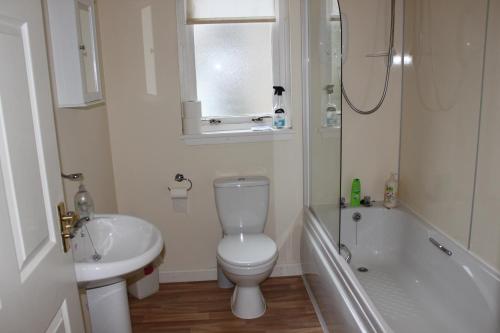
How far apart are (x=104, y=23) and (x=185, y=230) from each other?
4.96 feet

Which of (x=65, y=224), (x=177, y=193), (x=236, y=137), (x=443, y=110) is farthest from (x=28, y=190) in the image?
(x=443, y=110)

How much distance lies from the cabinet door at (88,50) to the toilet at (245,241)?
106cm

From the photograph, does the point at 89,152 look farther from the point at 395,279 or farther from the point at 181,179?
the point at 395,279

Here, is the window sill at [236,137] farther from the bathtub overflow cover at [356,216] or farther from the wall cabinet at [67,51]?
the wall cabinet at [67,51]

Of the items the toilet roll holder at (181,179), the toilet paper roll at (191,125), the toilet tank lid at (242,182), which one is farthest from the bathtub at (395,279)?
the toilet paper roll at (191,125)

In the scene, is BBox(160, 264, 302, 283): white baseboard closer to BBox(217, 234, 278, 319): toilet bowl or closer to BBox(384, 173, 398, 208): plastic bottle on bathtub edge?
BBox(217, 234, 278, 319): toilet bowl

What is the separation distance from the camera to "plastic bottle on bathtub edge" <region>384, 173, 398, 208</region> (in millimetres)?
2963

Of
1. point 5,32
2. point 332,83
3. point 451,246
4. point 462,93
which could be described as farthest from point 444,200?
point 5,32

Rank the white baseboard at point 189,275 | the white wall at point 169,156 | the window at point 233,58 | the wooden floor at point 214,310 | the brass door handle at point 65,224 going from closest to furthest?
1. the brass door handle at point 65,224
2. the wooden floor at point 214,310
3. the white wall at point 169,156
4. the window at point 233,58
5. the white baseboard at point 189,275

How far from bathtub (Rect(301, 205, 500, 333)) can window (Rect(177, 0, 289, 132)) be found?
0.92 m

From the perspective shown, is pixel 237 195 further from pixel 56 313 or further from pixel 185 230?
pixel 56 313

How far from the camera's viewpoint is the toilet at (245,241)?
8.38 ft

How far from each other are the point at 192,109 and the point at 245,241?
0.96 metres

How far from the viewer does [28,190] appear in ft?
3.80
